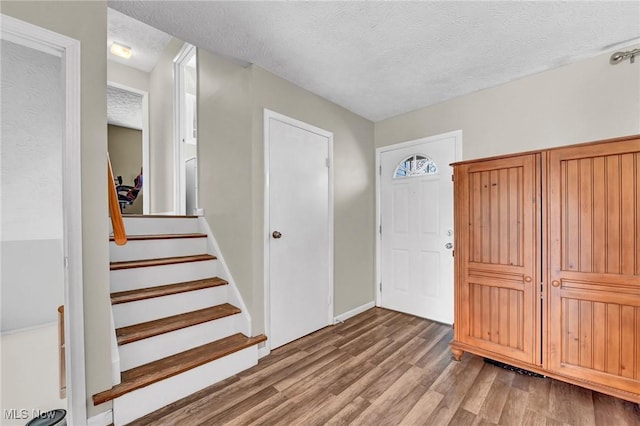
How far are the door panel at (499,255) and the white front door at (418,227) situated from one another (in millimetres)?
688

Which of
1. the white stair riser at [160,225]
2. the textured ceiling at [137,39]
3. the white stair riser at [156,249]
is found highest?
the textured ceiling at [137,39]

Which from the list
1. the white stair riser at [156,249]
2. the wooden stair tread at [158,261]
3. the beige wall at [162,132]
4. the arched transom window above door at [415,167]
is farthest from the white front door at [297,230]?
the beige wall at [162,132]

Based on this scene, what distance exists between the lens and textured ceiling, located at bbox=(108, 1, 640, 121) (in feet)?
5.30

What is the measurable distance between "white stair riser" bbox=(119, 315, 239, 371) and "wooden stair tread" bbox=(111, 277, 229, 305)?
0.30m

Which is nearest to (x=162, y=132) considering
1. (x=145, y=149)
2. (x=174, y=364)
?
(x=145, y=149)

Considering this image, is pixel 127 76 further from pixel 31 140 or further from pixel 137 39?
pixel 31 140

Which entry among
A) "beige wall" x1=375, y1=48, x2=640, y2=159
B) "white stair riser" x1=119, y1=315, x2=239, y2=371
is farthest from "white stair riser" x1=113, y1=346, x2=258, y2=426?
"beige wall" x1=375, y1=48, x2=640, y2=159

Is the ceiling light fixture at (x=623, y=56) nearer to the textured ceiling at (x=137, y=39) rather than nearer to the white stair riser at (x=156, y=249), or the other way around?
the white stair riser at (x=156, y=249)

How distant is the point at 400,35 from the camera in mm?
1870

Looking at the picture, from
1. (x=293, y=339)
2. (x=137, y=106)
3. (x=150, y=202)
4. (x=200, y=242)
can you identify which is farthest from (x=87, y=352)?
(x=137, y=106)

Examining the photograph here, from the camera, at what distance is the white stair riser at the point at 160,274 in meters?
2.00

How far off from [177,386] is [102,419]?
0.38 metres

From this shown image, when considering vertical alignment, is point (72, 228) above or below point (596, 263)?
above

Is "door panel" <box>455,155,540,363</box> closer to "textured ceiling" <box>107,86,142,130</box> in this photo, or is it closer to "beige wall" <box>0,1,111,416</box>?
"beige wall" <box>0,1,111,416</box>
